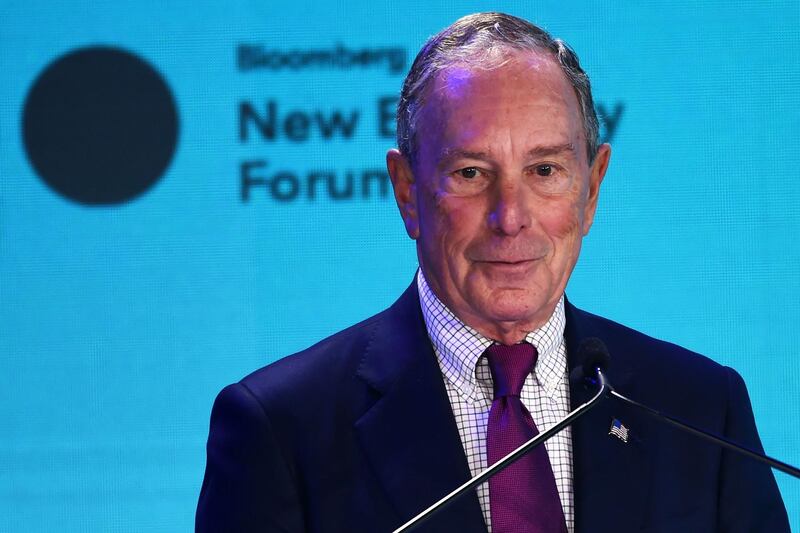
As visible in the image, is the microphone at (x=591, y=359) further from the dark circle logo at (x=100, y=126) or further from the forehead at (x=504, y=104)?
the dark circle logo at (x=100, y=126)

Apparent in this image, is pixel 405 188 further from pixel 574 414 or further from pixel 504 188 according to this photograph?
pixel 574 414

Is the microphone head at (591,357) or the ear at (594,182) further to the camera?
the ear at (594,182)

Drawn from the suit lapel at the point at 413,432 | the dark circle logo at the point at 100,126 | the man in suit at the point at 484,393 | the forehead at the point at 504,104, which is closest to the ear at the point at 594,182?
the man in suit at the point at 484,393

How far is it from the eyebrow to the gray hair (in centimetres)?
9

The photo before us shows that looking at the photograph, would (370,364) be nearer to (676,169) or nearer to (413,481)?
(413,481)

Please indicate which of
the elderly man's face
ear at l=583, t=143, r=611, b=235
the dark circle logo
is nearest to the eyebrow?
the elderly man's face

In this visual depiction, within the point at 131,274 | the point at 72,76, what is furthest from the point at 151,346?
the point at 72,76

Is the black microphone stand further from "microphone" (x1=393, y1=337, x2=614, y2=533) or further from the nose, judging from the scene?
the nose

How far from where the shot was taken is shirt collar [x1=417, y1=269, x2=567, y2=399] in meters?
1.91

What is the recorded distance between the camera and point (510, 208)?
180 cm

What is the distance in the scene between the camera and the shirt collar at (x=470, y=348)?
191cm

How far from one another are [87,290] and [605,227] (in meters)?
1.39

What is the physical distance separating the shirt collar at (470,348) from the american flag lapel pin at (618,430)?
0.11 m

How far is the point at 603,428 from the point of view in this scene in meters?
1.89
